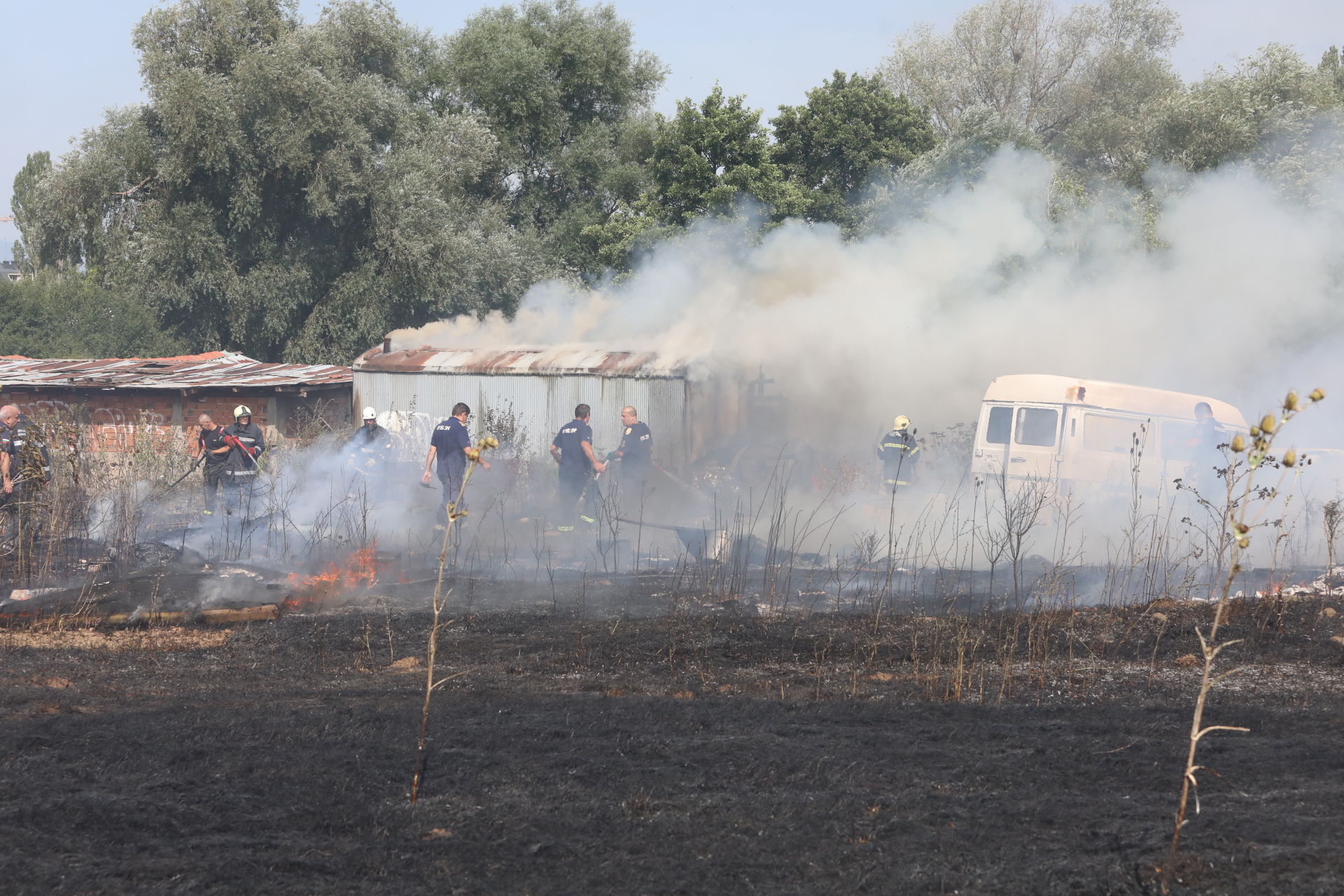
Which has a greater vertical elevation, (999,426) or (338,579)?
(999,426)

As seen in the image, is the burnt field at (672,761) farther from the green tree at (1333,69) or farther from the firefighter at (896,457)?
the green tree at (1333,69)

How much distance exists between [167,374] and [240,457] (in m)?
7.85

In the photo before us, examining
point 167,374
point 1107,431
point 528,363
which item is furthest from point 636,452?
point 167,374

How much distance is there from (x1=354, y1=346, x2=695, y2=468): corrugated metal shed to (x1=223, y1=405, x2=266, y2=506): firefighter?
4584mm

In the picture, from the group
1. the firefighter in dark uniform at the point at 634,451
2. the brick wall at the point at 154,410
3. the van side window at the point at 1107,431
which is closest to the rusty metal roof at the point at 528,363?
the brick wall at the point at 154,410

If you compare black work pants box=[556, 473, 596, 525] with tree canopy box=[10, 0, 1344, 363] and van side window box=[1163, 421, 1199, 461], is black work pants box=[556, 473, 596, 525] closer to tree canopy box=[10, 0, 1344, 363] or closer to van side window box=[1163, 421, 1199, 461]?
van side window box=[1163, 421, 1199, 461]

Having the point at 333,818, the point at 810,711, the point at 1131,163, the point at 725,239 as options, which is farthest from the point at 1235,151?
the point at 333,818

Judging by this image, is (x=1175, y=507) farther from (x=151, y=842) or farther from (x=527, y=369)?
(x=151, y=842)

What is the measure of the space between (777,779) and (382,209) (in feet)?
69.5

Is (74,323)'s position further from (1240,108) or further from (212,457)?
(1240,108)

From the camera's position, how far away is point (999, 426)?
12.0 meters

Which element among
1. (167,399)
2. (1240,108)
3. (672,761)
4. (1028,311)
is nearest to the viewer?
(672,761)

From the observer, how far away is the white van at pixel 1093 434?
11.3 metres

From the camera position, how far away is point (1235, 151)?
20266 mm
